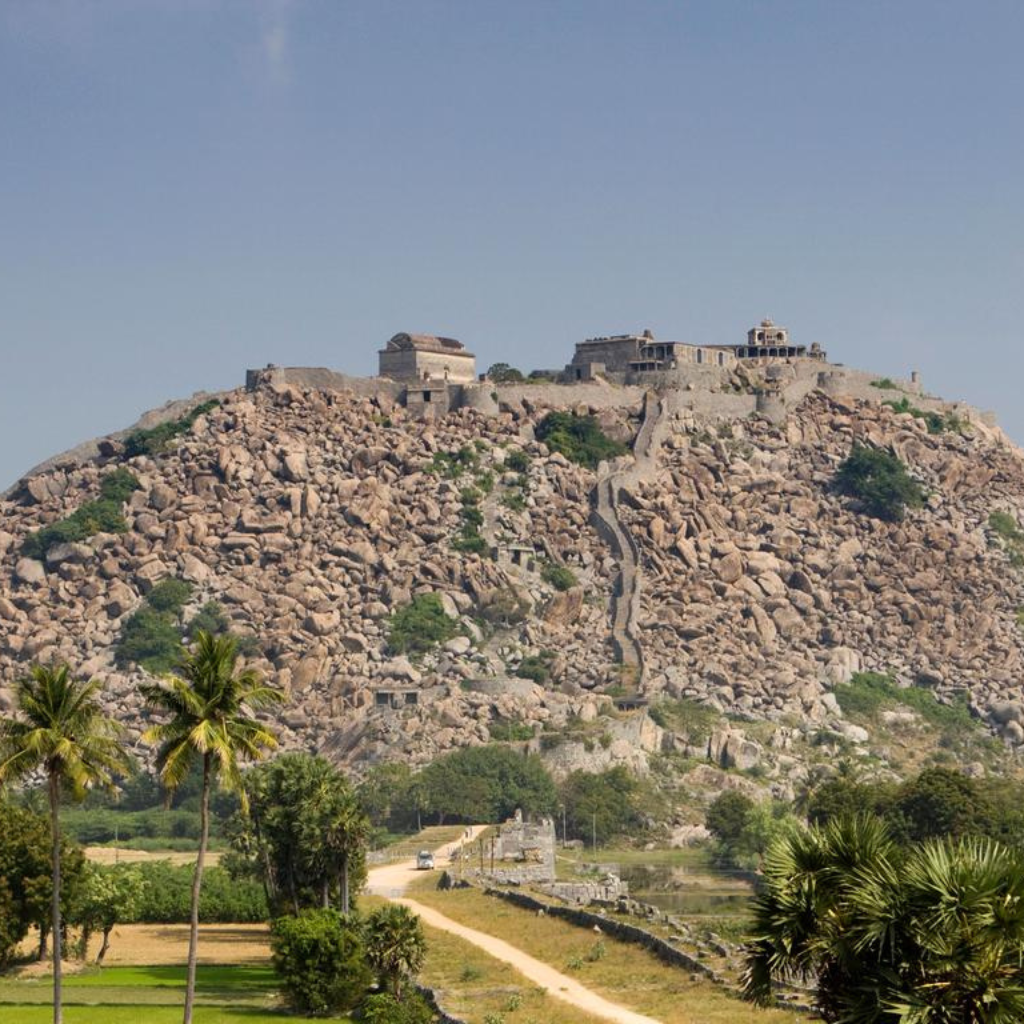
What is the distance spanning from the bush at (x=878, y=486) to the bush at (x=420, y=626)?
39.1 meters

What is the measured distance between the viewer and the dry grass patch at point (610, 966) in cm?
6203

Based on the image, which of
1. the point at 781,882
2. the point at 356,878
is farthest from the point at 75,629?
the point at 781,882

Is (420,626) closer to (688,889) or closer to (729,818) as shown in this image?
(729,818)

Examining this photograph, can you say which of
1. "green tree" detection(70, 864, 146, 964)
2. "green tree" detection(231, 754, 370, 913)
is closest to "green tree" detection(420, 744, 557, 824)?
"green tree" detection(70, 864, 146, 964)

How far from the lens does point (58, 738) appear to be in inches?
2265

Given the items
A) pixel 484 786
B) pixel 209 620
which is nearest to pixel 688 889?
pixel 484 786

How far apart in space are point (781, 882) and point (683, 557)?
133 m

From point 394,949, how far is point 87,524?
10715 cm

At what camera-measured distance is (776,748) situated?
510 feet

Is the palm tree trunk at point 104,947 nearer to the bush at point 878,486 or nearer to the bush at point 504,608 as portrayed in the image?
the bush at point 504,608

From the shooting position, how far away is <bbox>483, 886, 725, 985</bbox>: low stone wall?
70.4 m

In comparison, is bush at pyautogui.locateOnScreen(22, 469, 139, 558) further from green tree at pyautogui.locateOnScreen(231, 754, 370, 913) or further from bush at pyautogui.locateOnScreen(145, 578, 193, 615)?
green tree at pyautogui.locateOnScreen(231, 754, 370, 913)

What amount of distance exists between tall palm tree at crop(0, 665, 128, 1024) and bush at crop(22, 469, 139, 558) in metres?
114

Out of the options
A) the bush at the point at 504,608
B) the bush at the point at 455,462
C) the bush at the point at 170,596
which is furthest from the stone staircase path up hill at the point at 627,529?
the bush at the point at 170,596
